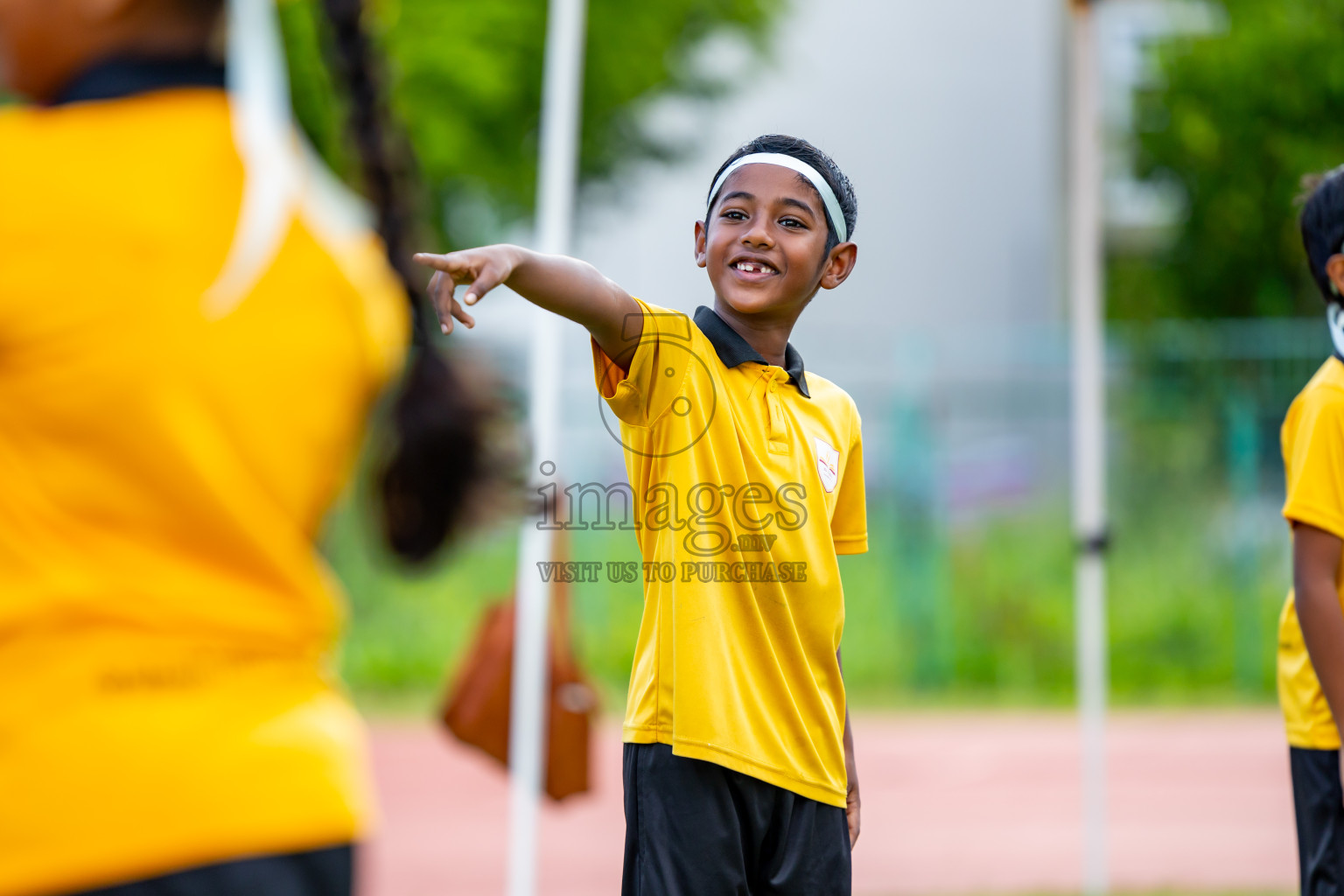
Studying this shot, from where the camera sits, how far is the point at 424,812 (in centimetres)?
696

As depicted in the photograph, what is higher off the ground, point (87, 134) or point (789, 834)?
point (87, 134)

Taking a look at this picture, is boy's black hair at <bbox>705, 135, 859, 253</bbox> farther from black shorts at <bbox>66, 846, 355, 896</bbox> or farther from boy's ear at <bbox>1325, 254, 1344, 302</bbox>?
black shorts at <bbox>66, 846, 355, 896</bbox>

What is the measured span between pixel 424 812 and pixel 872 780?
7.25 ft

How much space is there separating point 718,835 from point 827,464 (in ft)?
2.11

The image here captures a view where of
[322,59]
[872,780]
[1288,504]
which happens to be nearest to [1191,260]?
[872,780]

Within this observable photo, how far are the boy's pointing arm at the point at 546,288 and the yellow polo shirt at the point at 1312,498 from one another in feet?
4.06

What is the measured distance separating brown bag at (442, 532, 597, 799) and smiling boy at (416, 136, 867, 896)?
1128mm

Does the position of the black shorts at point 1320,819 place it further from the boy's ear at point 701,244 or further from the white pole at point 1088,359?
the white pole at point 1088,359

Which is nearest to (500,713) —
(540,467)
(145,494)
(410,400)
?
(540,467)

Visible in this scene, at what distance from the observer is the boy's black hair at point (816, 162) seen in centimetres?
253

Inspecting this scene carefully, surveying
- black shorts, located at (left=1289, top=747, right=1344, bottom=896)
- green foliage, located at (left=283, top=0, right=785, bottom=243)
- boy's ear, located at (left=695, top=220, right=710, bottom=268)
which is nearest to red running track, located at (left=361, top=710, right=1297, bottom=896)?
Answer: black shorts, located at (left=1289, top=747, right=1344, bottom=896)

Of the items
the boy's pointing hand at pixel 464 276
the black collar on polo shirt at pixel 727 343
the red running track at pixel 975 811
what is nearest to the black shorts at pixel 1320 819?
the black collar on polo shirt at pixel 727 343

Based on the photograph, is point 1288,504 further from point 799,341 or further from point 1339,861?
point 799,341

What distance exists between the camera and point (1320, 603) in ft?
8.55
